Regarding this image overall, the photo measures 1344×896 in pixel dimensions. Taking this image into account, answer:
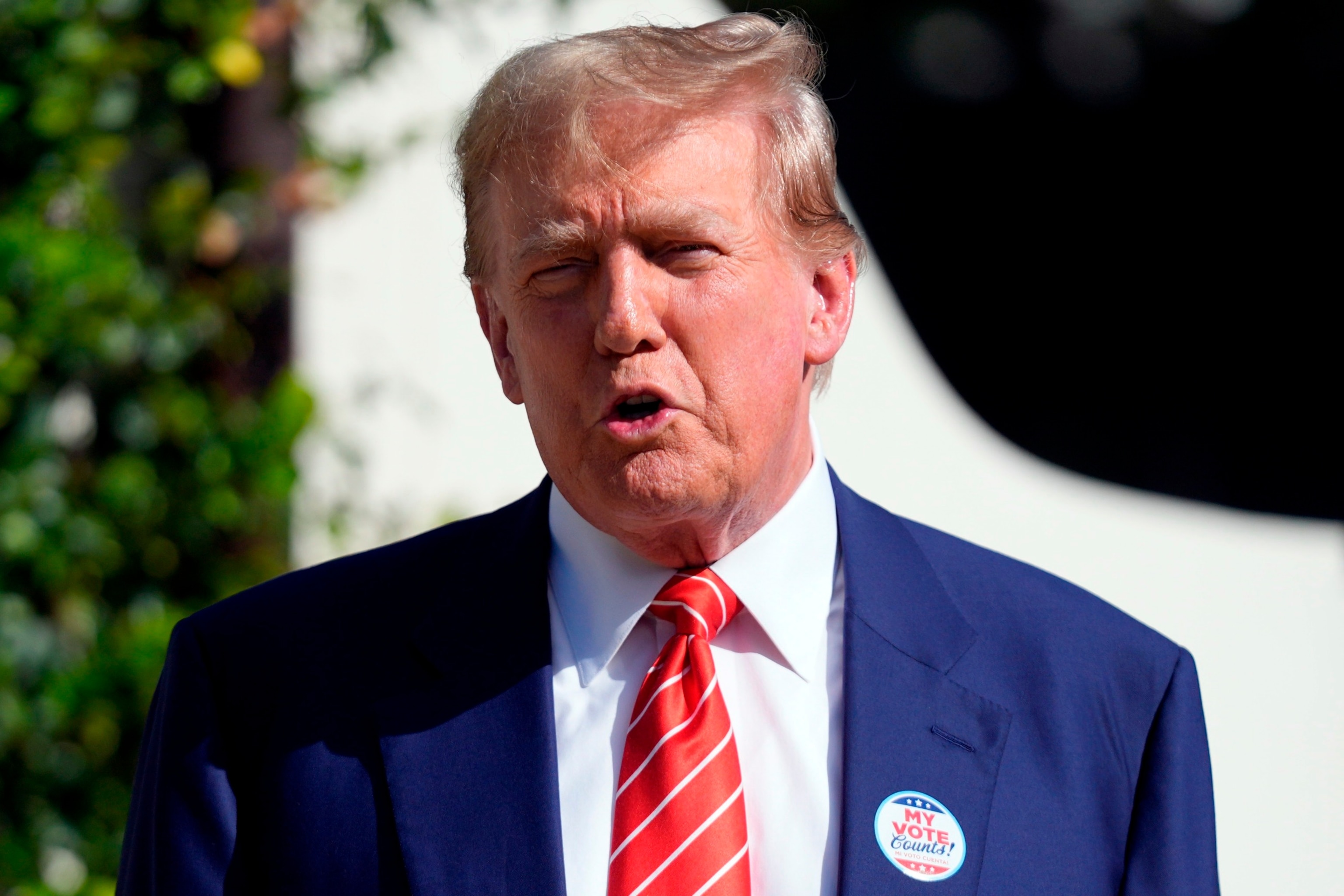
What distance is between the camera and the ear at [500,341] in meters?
1.88

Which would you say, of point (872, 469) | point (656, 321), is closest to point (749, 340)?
point (656, 321)

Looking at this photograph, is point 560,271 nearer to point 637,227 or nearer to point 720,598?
point 637,227

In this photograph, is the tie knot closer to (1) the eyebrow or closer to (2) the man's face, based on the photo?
(2) the man's face

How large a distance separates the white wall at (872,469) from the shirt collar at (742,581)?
1.55 m

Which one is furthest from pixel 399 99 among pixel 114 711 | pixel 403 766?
pixel 403 766

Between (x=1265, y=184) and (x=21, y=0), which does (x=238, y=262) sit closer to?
(x=21, y=0)

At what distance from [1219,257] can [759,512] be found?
189cm

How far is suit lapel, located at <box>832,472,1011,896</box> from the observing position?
5.34 ft

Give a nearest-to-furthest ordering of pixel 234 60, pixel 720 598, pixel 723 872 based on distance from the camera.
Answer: pixel 723 872
pixel 720 598
pixel 234 60

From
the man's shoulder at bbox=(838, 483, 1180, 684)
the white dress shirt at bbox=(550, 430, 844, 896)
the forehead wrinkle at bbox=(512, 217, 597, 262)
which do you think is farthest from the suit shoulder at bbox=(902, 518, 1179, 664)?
the forehead wrinkle at bbox=(512, 217, 597, 262)

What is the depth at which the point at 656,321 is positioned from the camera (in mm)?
1667

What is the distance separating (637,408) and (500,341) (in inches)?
12.9

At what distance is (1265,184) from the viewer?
3.12 m

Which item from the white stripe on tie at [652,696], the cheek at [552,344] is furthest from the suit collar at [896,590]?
the cheek at [552,344]
